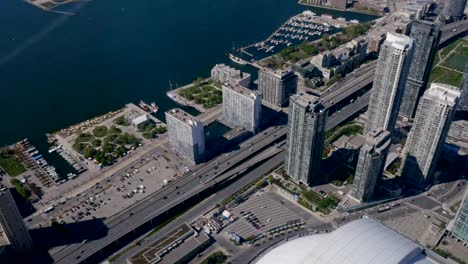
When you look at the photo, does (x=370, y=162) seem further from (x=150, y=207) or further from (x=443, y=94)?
(x=150, y=207)

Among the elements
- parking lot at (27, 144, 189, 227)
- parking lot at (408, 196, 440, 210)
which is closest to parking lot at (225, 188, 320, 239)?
parking lot at (27, 144, 189, 227)

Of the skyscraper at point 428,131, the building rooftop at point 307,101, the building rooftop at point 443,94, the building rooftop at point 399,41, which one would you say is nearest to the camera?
the building rooftop at point 443,94

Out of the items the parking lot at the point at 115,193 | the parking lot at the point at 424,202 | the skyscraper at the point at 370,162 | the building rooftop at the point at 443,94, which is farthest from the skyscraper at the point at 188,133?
the building rooftop at the point at 443,94

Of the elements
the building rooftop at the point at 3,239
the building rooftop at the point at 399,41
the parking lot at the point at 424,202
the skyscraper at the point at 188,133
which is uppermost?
the building rooftop at the point at 399,41

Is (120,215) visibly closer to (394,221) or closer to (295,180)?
(295,180)

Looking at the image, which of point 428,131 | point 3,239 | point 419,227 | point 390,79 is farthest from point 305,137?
point 3,239

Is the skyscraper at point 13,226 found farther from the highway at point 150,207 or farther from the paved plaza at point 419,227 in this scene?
the paved plaza at point 419,227
